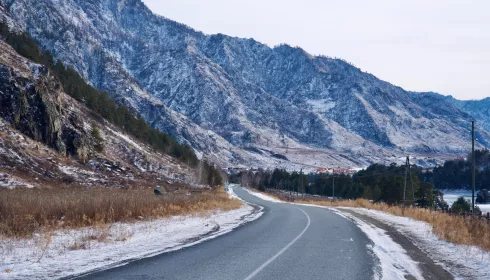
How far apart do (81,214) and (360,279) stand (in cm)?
1227

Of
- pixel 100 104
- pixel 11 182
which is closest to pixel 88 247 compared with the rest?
pixel 11 182

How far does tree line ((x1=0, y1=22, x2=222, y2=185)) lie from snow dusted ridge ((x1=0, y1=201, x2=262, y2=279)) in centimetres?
7845

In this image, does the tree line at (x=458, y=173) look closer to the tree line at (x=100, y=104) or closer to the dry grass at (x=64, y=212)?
the tree line at (x=100, y=104)

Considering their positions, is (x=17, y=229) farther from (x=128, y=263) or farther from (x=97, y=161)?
(x=97, y=161)

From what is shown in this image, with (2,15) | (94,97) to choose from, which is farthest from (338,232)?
(2,15)

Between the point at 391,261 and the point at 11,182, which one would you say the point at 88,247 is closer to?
the point at 391,261

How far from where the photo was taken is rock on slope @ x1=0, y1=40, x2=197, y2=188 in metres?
47.5

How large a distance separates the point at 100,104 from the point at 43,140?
138 ft

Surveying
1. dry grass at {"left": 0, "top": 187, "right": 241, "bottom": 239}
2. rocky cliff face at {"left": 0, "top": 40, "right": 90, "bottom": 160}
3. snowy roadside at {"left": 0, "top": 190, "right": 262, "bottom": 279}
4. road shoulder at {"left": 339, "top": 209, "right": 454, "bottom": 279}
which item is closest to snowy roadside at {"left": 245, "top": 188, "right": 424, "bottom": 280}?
road shoulder at {"left": 339, "top": 209, "right": 454, "bottom": 279}

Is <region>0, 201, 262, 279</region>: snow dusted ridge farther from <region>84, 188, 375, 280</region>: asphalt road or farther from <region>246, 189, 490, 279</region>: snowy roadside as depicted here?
<region>246, 189, 490, 279</region>: snowy roadside

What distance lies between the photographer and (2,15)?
347ft

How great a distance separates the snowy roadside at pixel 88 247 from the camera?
32.7 ft

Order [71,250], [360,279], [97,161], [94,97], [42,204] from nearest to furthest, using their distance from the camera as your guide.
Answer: [360,279] < [71,250] < [42,204] < [97,161] < [94,97]

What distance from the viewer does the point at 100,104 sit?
10281 centimetres
